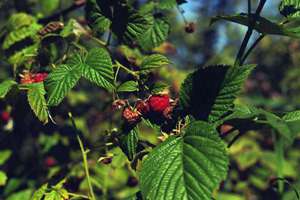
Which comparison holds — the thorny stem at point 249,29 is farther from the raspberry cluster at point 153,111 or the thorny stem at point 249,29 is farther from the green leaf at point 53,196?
the green leaf at point 53,196

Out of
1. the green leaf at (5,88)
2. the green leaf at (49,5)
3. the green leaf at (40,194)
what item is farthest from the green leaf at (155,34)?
the green leaf at (49,5)

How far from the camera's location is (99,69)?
1.43m

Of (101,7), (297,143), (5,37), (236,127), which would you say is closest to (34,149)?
(5,37)

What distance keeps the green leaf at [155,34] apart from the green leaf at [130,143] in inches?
20.6

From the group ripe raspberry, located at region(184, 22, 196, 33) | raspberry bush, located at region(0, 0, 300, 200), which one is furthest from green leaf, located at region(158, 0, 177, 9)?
ripe raspberry, located at region(184, 22, 196, 33)

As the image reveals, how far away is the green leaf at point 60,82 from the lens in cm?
138

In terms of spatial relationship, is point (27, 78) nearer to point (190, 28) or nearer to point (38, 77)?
point (38, 77)

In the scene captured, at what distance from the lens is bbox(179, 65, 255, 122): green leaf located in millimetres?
1354

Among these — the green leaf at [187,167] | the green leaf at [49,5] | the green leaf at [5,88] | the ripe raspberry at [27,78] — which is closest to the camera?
the green leaf at [187,167]

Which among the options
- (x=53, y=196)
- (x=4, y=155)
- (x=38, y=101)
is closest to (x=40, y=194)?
(x=53, y=196)

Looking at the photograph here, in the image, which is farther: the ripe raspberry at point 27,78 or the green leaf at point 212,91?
the ripe raspberry at point 27,78

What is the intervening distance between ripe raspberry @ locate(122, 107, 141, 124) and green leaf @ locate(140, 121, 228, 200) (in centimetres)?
Result: 16

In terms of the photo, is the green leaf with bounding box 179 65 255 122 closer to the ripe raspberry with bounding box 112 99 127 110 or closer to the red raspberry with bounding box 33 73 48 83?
the ripe raspberry with bounding box 112 99 127 110

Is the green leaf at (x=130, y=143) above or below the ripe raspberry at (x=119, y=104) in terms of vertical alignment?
below
